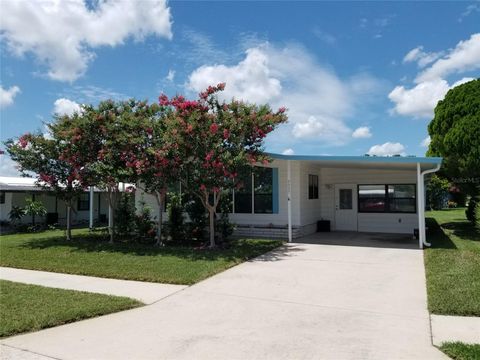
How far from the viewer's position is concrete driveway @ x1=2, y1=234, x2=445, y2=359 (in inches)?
174

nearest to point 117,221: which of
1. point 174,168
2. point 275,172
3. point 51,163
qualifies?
point 51,163

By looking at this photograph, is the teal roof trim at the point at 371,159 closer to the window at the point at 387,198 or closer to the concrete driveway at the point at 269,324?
the concrete driveway at the point at 269,324

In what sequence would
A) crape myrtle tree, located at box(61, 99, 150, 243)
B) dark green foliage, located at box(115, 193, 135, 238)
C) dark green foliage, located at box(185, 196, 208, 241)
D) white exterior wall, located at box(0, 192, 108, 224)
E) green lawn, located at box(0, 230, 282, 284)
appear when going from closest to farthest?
1. green lawn, located at box(0, 230, 282, 284)
2. crape myrtle tree, located at box(61, 99, 150, 243)
3. dark green foliage, located at box(185, 196, 208, 241)
4. dark green foliage, located at box(115, 193, 135, 238)
5. white exterior wall, located at box(0, 192, 108, 224)

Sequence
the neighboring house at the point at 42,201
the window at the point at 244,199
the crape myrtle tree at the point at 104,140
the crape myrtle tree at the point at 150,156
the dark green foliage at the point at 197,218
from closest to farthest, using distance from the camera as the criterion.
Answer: the crape myrtle tree at the point at 150,156
the crape myrtle tree at the point at 104,140
the dark green foliage at the point at 197,218
the window at the point at 244,199
the neighboring house at the point at 42,201

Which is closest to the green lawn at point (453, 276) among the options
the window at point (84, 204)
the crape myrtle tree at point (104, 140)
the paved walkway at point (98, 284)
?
the paved walkway at point (98, 284)

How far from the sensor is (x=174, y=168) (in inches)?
442

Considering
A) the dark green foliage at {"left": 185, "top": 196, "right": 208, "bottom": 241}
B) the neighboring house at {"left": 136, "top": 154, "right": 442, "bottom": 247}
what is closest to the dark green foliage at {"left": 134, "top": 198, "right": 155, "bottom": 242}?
the dark green foliage at {"left": 185, "top": 196, "right": 208, "bottom": 241}

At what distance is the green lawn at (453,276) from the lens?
590cm

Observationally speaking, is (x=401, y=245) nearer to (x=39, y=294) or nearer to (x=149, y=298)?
(x=149, y=298)

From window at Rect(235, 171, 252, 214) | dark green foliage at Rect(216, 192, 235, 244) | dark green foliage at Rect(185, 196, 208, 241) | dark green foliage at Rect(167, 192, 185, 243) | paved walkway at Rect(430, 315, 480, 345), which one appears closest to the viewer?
paved walkway at Rect(430, 315, 480, 345)

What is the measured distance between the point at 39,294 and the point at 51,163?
7.37 meters

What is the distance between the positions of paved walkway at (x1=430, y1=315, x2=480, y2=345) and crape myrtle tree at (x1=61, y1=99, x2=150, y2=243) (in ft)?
28.9

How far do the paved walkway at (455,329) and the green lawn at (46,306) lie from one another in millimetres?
4240

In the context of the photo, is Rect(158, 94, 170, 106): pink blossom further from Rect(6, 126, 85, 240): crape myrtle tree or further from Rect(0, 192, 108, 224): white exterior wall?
Rect(0, 192, 108, 224): white exterior wall
